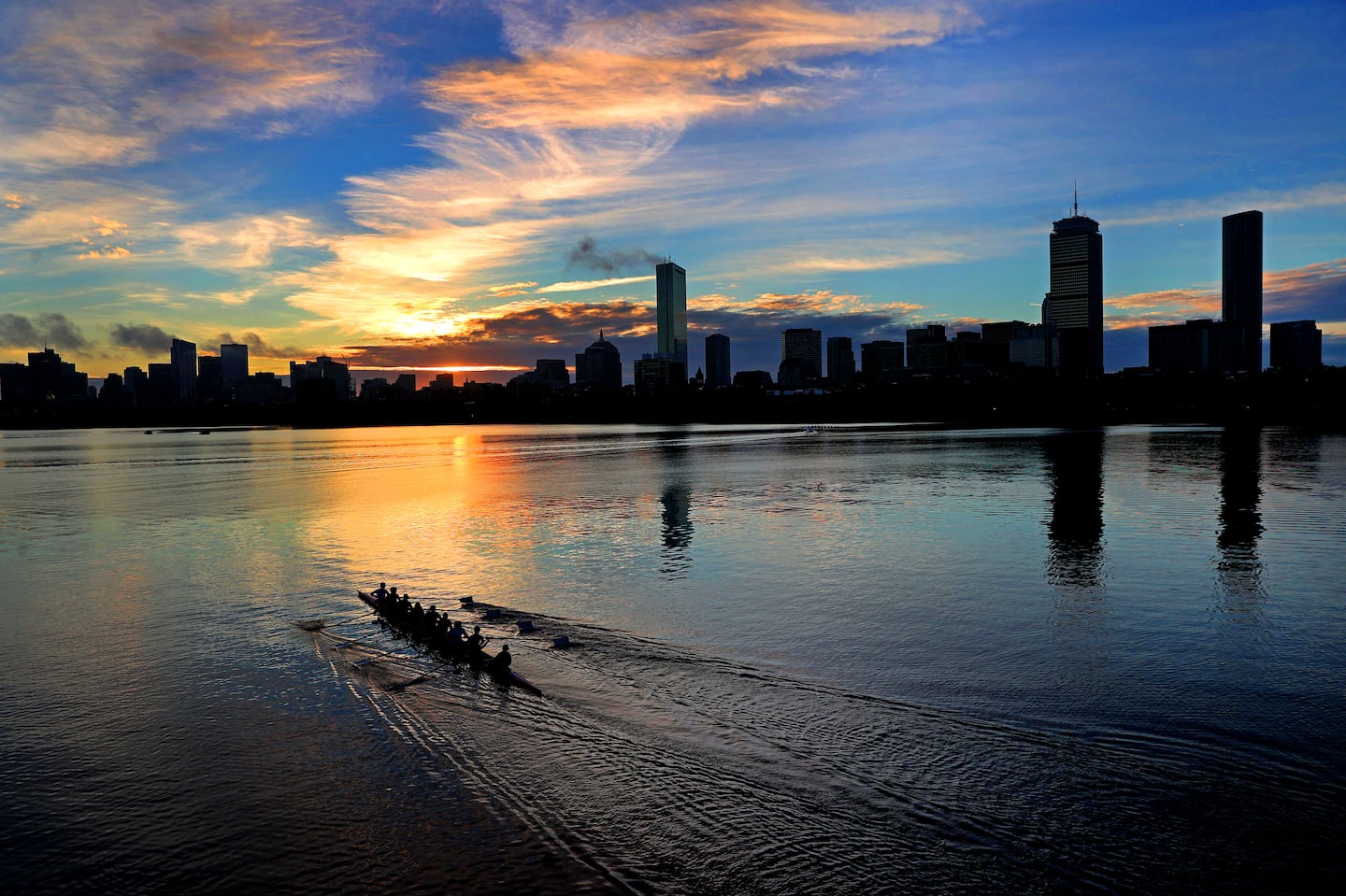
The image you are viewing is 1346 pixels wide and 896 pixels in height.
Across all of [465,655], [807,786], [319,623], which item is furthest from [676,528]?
[807,786]

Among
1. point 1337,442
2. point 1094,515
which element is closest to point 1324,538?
point 1094,515

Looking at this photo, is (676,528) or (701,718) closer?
(701,718)

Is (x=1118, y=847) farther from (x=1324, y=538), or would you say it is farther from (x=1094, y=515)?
(x=1094, y=515)

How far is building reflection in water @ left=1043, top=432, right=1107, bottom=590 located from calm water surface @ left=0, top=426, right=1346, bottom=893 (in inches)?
19.5

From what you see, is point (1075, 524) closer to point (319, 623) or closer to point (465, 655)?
point (465, 655)

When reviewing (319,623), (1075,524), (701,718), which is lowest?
(319,623)

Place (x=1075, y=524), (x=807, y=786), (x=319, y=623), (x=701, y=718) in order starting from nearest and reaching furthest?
(x=807, y=786)
(x=701, y=718)
(x=319, y=623)
(x=1075, y=524)

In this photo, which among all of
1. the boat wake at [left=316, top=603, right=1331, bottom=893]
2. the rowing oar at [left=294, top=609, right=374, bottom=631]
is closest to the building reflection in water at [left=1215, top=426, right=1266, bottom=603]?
the boat wake at [left=316, top=603, right=1331, bottom=893]

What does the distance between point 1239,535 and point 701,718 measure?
1652 inches

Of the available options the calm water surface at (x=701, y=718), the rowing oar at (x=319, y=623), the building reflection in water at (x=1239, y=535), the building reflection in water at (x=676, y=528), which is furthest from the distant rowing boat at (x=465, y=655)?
the building reflection in water at (x=1239, y=535)

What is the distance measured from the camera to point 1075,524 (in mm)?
53625

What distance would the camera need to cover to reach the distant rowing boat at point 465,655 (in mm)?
23781

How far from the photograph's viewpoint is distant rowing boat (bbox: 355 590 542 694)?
936 inches

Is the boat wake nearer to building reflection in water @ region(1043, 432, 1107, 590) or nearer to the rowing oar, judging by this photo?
the rowing oar
